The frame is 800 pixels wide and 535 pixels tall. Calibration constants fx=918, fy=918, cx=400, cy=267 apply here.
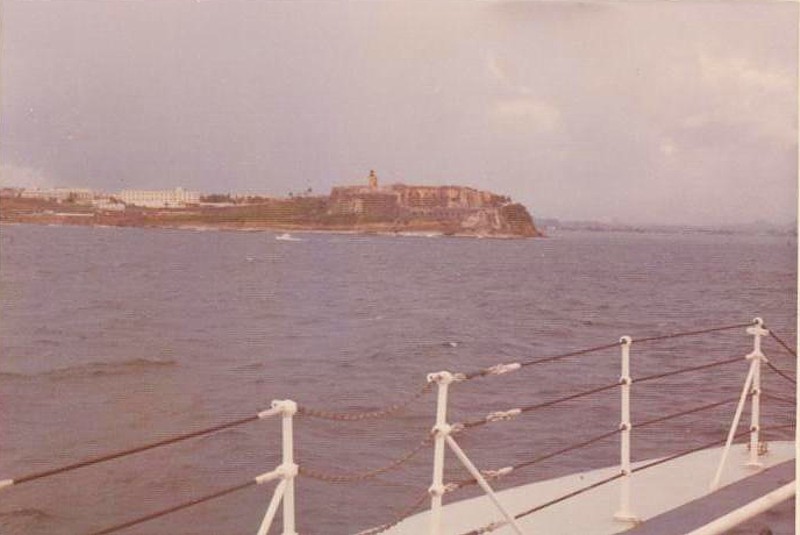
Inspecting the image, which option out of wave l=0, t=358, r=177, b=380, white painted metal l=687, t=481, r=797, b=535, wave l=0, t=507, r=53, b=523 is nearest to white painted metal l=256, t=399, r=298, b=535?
white painted metal l=687, t=481, r=797, b=535

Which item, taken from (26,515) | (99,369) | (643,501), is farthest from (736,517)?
(99,369)

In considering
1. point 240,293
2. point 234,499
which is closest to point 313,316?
point 240,293

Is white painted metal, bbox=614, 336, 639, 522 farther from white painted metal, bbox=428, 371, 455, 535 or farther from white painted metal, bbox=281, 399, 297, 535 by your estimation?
white painted metal, bbox=281, 399, 297, 535

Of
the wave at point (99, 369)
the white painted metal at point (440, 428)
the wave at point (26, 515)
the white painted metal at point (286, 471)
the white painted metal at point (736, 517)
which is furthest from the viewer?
the wave at point (99, 369)

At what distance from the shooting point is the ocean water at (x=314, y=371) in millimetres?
14758

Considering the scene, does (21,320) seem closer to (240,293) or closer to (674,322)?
(240,293)

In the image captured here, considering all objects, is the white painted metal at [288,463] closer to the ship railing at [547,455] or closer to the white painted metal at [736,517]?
the ship railing at [547,455]

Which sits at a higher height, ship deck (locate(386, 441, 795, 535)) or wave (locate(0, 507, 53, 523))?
ship deck (locate(386, 441, 795, 535))

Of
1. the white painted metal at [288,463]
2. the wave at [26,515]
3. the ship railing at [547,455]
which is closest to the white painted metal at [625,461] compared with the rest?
the ship railing at [547,455]

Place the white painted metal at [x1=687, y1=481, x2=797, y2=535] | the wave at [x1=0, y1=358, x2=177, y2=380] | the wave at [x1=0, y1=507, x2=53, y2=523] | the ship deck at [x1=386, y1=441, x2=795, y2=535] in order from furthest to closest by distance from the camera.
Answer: the wave at [x1=0, y1=358, x2=177, y2=380] < the wave at [x1=0, y1=507, x2=53, y2=523] < the ship deck at [x1=386, y1=441, x2=795, y2=535] < the white painted metal at [x1=687, y1=481, x2=797, y2=535]

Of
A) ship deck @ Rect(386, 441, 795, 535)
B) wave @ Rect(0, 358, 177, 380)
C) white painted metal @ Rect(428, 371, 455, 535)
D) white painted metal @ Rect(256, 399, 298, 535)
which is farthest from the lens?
wave @ Rect(0, 358, 177, 380)

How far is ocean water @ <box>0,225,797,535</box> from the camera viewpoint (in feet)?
48.4

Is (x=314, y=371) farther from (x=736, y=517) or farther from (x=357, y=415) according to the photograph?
(x=736, y=517)

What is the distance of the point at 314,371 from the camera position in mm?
30719
